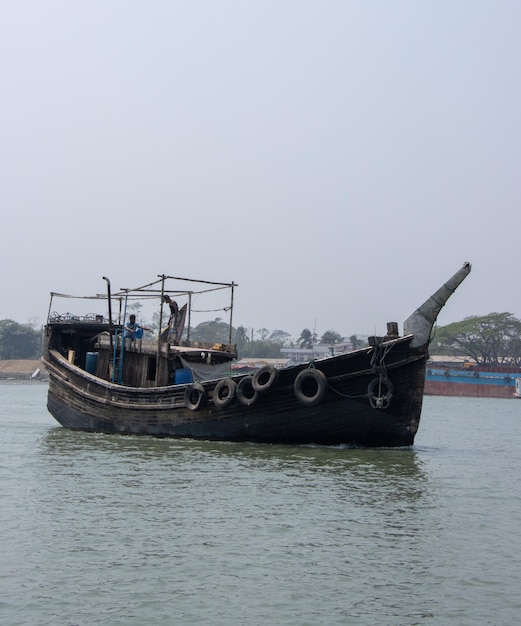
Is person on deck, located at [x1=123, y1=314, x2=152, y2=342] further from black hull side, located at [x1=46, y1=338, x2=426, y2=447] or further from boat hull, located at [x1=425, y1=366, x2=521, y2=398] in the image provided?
boat hull, located at [x1=425, y1=366, x2=521, y2=398]

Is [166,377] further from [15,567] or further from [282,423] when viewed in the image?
[15,567]

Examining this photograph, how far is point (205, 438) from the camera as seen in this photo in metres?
20.3

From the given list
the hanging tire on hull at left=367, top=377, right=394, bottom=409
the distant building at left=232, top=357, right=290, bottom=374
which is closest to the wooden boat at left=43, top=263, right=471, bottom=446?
the hanging tire on hull at left=367, top=377, right=394, bottom=409

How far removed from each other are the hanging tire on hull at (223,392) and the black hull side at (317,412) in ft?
0.56

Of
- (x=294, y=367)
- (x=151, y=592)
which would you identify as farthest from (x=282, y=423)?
(x=151, y=592)

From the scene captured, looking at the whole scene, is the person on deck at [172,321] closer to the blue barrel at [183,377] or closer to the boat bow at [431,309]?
the blue barrel at [183,377]

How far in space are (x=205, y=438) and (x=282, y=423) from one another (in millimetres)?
2184

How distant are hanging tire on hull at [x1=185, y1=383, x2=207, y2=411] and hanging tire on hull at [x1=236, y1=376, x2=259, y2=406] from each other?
1.01 meters

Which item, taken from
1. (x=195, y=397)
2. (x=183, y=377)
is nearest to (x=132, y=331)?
(x=183, y=377)

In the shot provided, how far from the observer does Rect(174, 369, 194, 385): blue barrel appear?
21.0 metres

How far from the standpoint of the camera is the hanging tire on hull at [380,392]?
724 inches

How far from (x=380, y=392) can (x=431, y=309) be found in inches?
86.1

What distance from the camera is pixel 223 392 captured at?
19656mm

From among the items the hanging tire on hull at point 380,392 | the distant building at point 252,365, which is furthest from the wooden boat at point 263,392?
the distant building at point 252,365
